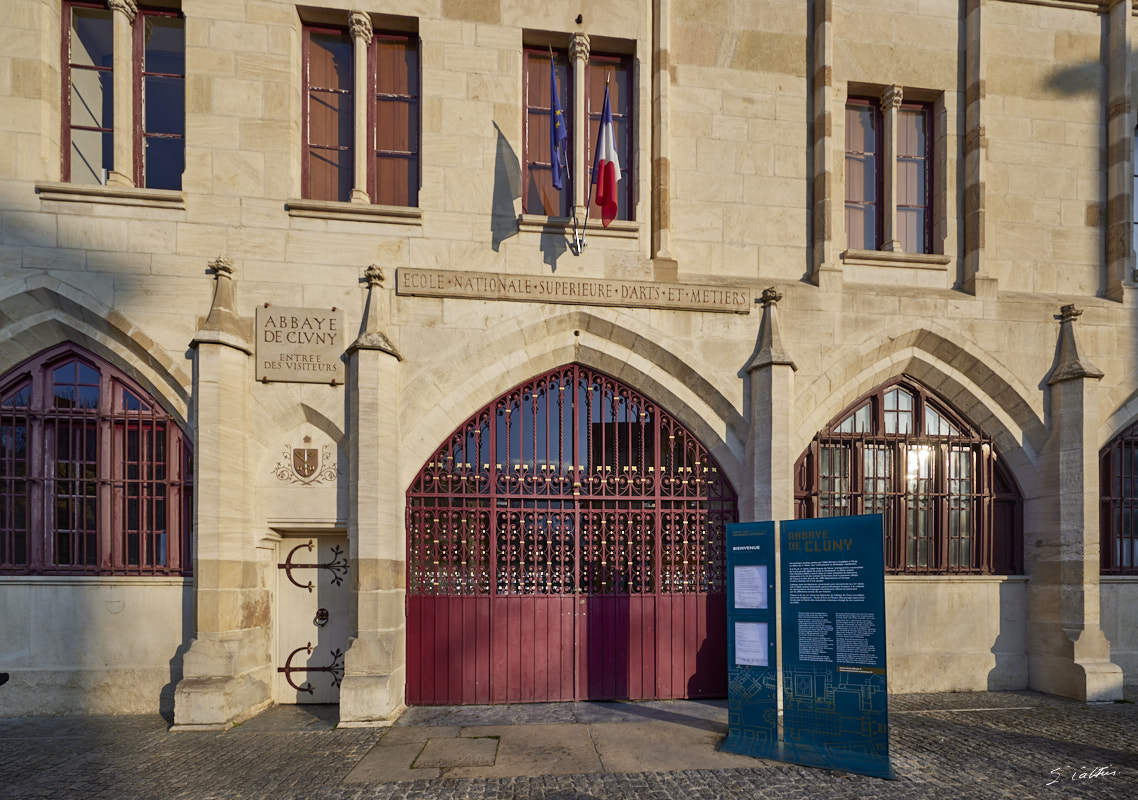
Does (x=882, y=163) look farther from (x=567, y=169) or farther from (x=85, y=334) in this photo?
(x=85, y=334)

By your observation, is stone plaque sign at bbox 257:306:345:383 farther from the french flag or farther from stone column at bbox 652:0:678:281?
stone column at bbox 652:0:678:281

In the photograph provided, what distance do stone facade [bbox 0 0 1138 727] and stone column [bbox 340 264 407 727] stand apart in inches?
1.5

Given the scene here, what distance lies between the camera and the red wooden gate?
7797mm

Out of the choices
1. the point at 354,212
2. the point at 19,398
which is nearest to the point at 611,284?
the point at 354,212

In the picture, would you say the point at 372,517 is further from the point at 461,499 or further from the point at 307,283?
the point at 307,283

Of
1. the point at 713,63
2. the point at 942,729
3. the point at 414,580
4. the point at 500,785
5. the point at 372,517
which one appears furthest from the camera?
the point at 713,63

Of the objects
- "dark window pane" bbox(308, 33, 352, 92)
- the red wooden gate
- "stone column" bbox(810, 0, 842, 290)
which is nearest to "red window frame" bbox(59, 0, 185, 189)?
"dark window pane" bbox(308, 33, 352, 92)

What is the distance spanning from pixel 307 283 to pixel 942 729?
27.4 ft

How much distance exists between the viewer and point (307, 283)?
7637 millimetres

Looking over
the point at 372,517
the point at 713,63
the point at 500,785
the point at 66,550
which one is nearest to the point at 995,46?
the point at 713,63

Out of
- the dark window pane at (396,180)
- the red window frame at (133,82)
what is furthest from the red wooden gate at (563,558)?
the red window frame at (133,82)

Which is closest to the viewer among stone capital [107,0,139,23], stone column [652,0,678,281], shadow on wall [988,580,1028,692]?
stone capital [107,0,139,23]

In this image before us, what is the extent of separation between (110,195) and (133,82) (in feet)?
4.79

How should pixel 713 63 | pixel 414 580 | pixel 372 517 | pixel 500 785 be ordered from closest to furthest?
pixel 500 785 < pixel 372 517 < pixel 414 580 < pixel 713 63
